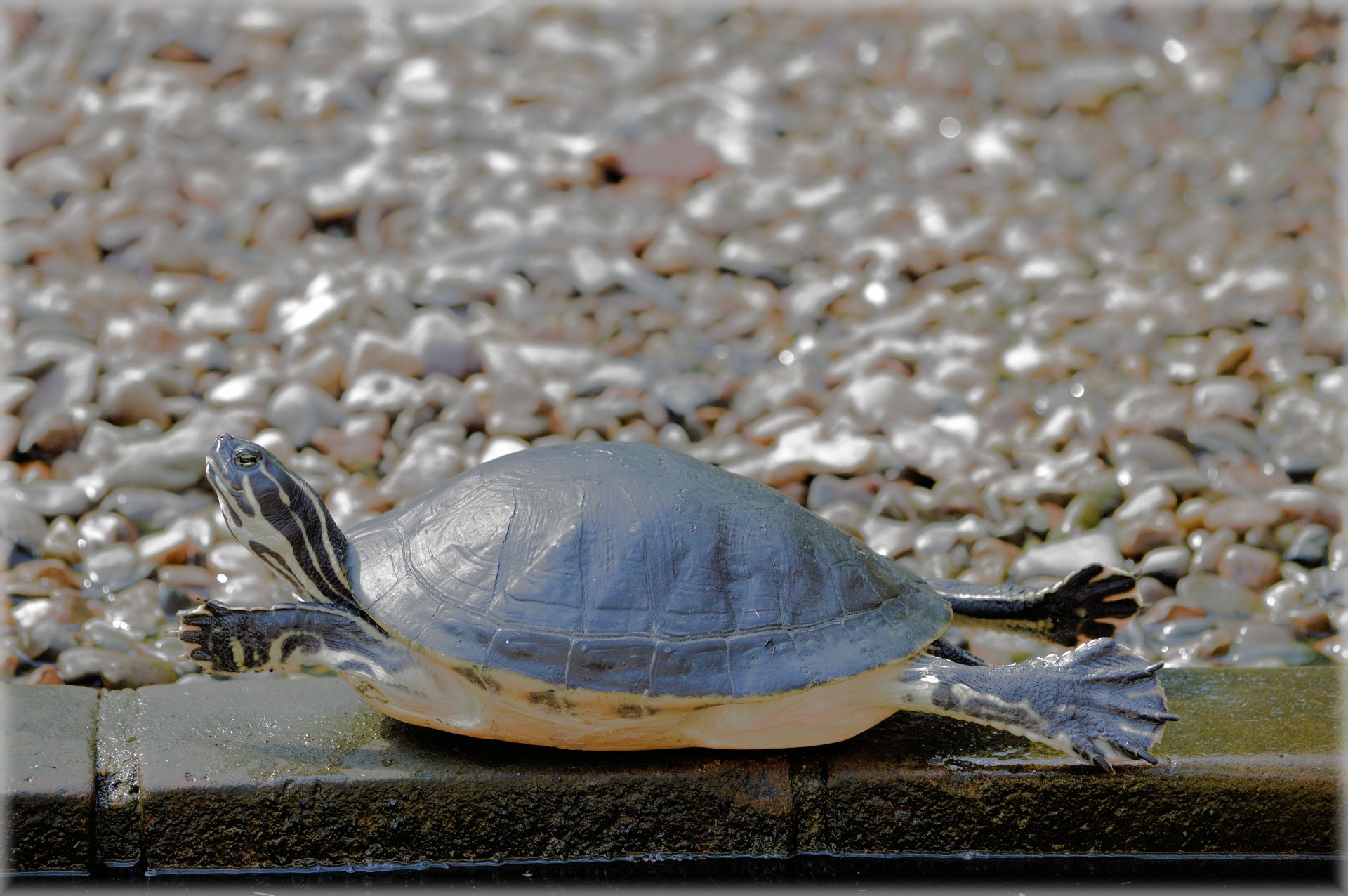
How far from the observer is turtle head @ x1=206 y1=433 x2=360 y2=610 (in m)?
3.00

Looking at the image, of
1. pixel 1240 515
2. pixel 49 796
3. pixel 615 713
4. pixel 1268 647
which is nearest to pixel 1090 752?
pixel 615 713

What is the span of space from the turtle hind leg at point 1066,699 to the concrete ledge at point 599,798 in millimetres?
133

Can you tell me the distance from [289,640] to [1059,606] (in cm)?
204

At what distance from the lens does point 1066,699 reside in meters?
2.93

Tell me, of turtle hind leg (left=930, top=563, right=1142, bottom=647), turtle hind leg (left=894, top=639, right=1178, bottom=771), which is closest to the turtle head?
turtle hind leg (left=894, top=639, right=1178, bottom=771)

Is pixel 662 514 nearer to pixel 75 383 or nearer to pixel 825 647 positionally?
pixel 825 647

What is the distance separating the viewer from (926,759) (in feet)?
10.1

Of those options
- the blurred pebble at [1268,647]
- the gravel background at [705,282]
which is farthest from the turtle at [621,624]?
the blurred pebble at [1268,647]

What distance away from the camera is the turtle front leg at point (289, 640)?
299 centimetres

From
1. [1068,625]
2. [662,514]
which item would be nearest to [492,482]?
[662,514]

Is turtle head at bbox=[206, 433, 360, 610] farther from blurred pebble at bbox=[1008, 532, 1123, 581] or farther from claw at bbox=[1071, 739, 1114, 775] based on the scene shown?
blurred pebble at bbox=[1008, 532, 1123, 581]

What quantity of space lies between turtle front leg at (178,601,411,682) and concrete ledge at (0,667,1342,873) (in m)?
0.22

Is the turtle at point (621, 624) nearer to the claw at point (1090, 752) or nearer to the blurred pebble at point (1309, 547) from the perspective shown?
the claw at point (1090, 752)

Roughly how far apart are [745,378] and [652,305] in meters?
0.78
